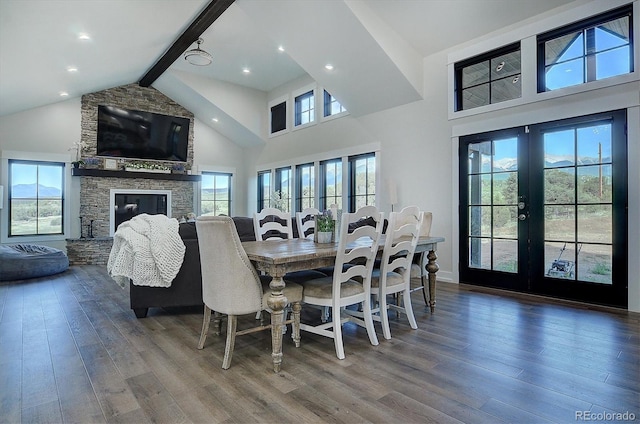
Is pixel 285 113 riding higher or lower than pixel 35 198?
higher

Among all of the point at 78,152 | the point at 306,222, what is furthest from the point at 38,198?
the point at 306,222

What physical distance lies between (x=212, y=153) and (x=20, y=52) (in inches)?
192

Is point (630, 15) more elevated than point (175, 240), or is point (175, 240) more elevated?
point (630, 15)

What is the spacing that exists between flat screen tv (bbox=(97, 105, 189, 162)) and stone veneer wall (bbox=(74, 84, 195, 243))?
148 millimetres

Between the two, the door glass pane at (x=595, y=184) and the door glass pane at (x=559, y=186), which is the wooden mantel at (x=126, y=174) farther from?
the door glass pane at (x=595, y=184)

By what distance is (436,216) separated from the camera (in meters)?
5.28

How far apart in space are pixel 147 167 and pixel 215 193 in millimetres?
1817

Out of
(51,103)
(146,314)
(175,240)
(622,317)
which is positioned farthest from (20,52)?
(622,317)

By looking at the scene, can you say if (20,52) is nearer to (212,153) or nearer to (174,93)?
(174,93)

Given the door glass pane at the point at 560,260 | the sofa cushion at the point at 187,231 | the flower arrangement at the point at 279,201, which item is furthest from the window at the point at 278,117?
the door glass pane at the point at 560,260

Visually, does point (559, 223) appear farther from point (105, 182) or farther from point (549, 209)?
point (105, 182)

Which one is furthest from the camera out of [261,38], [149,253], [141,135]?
[141,135]

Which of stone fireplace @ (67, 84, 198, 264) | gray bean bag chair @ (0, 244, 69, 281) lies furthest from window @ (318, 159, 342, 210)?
gray bean bag chair @ (0, 244, 69, 281)

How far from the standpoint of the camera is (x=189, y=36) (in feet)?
19.0
